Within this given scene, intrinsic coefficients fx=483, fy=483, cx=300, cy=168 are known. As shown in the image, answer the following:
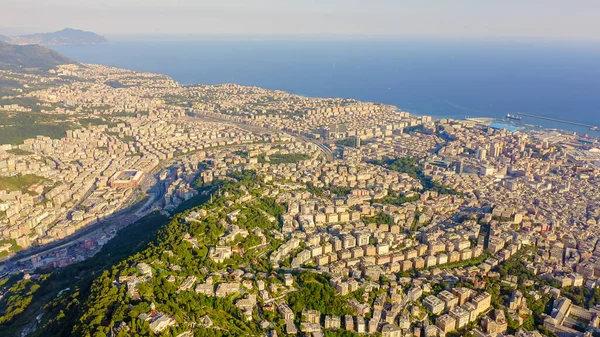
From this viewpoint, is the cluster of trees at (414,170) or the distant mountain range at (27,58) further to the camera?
the distant mountain range at (27,58)

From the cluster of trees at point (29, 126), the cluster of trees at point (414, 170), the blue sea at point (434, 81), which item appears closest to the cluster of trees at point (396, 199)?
the cluster of trees at point (414, 170)

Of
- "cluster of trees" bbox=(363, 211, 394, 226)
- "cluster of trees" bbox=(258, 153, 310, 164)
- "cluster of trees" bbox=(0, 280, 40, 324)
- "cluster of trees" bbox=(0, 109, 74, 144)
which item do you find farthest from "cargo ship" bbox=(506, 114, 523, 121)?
"cluster of trees" bbox=(0, 280, 40, 324)

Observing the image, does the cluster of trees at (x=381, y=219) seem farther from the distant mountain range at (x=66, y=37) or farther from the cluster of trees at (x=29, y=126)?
the distant mountain range at (x=66, y=37)

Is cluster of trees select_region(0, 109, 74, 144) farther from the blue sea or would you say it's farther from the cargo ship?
the cargo ship

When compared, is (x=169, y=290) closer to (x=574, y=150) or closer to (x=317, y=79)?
(x=574, y=150)

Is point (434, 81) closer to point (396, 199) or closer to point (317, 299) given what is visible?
point (396, 199)

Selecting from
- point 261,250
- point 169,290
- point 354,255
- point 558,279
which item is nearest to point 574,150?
point 558,279
